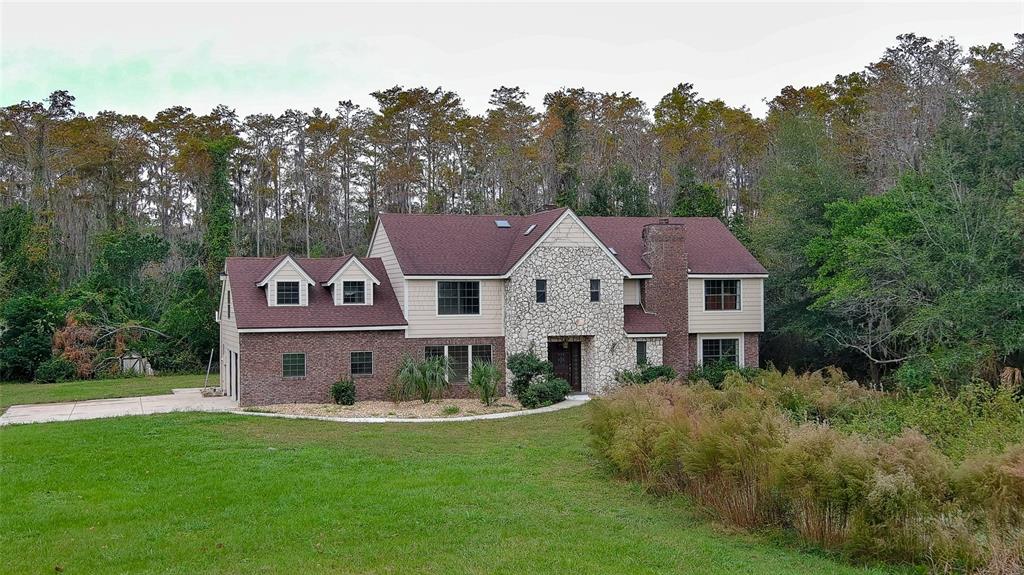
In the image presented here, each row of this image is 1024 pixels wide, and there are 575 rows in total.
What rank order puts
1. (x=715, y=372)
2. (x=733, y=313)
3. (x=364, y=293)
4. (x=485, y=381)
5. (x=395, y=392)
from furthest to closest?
(x=733, y=313), (x=715, y=372), (x=364, y=293), (x=395, y=392), (x=485, y=381)

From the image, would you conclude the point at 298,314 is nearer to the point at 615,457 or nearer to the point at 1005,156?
the point at 615,457

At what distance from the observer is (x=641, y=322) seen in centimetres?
2775

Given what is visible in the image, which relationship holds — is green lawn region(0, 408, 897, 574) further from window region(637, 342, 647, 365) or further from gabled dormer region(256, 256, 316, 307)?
window region(637, 342, 647, 365)

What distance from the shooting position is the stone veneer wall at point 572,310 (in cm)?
2661

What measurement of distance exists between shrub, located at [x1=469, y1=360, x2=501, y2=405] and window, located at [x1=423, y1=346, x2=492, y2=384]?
1.10 metres

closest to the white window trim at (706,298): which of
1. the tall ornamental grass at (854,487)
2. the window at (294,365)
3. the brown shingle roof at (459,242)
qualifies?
the brown shingle roof at (459,242)

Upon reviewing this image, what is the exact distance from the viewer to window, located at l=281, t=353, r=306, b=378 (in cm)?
2447

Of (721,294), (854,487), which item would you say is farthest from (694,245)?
(854,487)

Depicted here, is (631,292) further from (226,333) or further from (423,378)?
(226,333)

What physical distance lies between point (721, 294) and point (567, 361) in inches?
244

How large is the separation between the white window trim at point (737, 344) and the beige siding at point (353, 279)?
1180cm

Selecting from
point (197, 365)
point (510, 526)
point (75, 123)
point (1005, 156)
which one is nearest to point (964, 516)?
point (510, 526)

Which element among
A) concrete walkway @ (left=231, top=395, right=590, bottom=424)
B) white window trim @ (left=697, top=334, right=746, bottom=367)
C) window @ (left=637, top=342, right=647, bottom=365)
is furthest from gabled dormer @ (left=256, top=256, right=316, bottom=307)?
white window trim @ (left=697, top=334, right=746, bottom=367)

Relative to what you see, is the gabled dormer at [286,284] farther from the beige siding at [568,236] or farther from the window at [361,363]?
the beige siding at [568,236]
